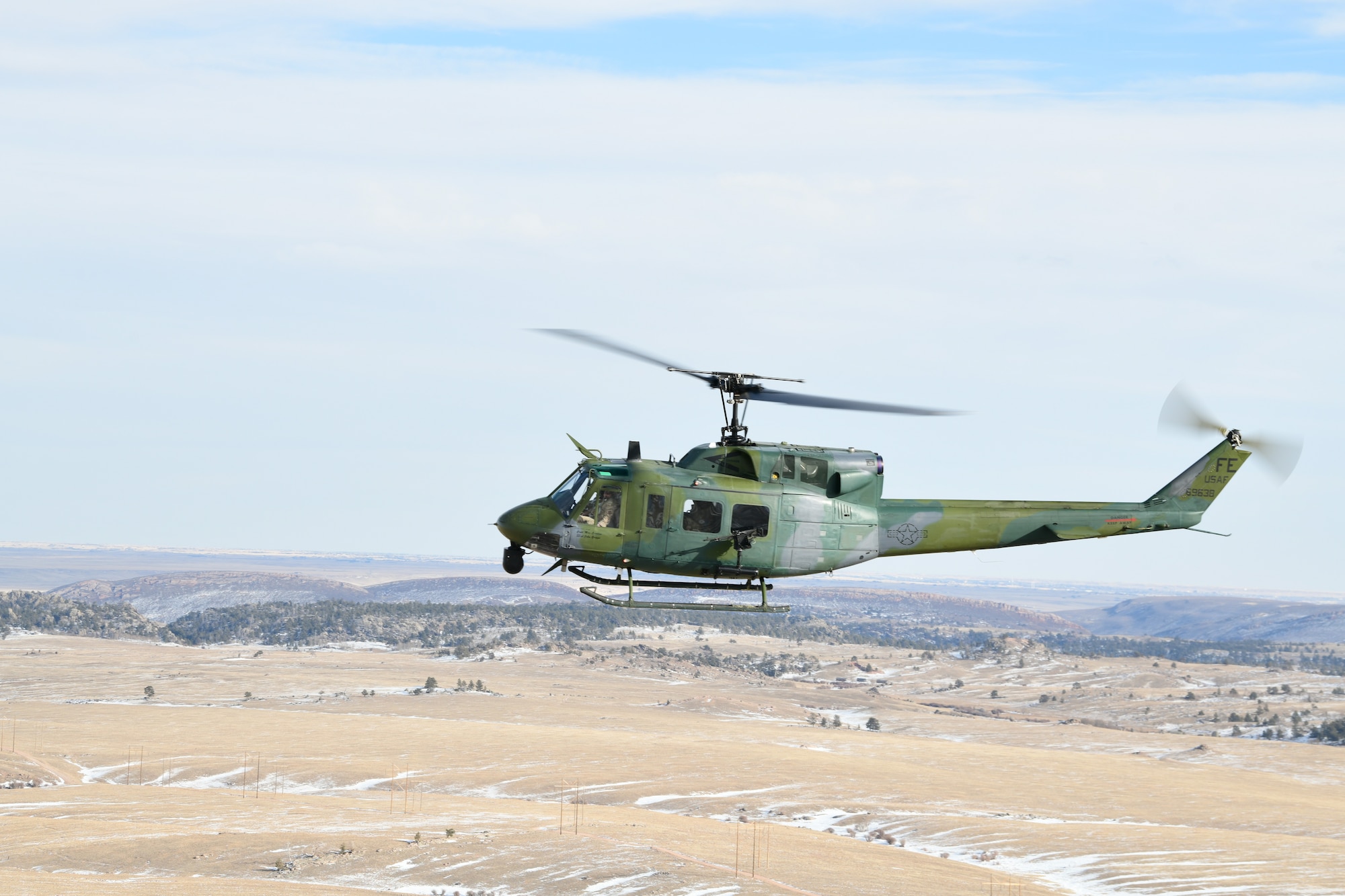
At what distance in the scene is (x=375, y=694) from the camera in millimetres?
116812

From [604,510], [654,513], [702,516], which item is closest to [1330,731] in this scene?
[702,516]

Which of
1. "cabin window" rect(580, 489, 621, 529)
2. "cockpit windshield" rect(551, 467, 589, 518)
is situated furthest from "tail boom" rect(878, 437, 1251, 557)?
"cockpit windshield" rect(551, 467, 589, 518)

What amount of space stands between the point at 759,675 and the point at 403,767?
80.8 meters

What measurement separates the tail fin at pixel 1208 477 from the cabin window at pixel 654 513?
13.5 metres

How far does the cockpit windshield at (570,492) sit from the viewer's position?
2862 cm

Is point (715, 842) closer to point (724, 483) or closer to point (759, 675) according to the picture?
point (724, 483)

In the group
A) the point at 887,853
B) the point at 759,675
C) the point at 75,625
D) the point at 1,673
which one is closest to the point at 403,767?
the point at 887,853

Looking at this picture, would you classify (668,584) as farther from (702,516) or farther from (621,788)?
(621,788)

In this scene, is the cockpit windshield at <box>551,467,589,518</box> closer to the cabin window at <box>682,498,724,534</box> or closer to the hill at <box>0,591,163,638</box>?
the cabin window at <box>682,498,724,534</box>

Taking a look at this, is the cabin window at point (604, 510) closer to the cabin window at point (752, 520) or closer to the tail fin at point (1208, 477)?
the cabin window at point (752, 520)

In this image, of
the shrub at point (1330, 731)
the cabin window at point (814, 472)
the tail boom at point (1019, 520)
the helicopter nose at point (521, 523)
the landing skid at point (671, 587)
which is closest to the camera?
the landing skid at point (671, 587)

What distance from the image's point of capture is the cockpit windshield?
28625mm

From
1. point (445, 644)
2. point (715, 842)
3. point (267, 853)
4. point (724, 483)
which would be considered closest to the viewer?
point (724, 483)

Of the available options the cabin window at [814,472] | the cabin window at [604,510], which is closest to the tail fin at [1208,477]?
the cabin window at [814,472]
